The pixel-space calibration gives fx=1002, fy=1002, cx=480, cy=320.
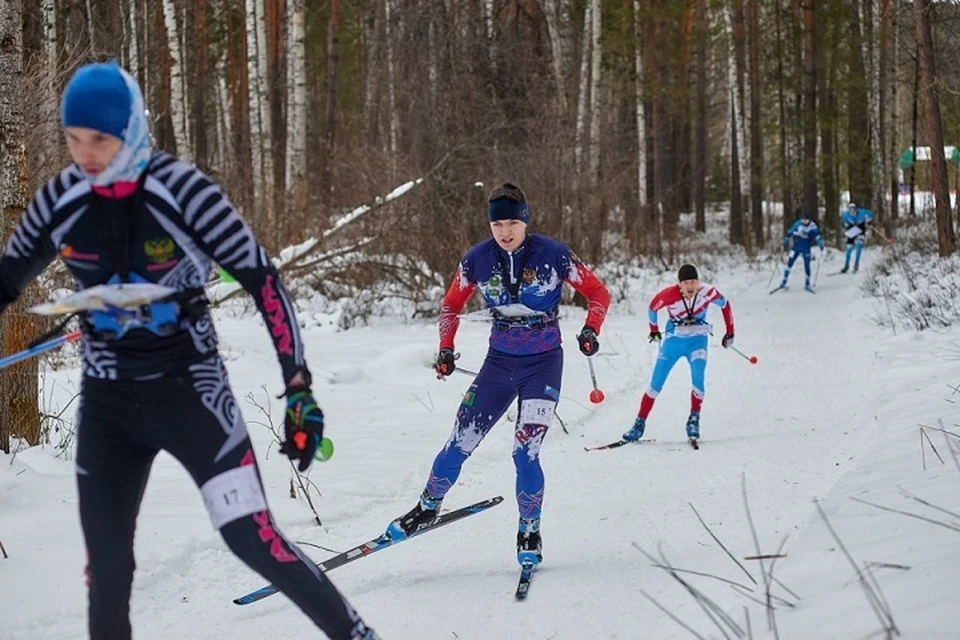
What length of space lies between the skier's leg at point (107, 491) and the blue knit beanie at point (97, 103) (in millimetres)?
810

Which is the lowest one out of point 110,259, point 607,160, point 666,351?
point 666,351

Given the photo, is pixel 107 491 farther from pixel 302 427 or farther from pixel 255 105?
pixel 255 105

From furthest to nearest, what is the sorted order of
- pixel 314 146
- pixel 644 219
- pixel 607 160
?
pixel 314 146 < pixel 644 219 < pixel 607 160

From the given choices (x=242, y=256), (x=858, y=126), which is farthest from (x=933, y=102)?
(x=242, y=256)

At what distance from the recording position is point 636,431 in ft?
28.9

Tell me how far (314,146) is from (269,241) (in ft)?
54.8

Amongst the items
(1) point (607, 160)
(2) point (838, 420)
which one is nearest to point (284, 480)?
(2) point (838, 420)

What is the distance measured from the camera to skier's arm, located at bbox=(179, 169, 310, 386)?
313cm

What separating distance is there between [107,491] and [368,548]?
2.41 m

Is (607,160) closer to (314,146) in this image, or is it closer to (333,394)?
(333,394)

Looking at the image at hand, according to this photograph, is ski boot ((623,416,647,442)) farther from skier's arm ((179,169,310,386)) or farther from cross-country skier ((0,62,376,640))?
skier's arm ((179,169,310,386))

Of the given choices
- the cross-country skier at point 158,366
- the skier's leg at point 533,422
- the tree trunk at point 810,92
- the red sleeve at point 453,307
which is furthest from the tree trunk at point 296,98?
the tree trunk at point 810,92

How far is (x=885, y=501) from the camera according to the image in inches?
208

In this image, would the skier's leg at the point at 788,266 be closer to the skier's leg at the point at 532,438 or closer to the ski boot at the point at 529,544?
the skier's leg at the point at 532,438
